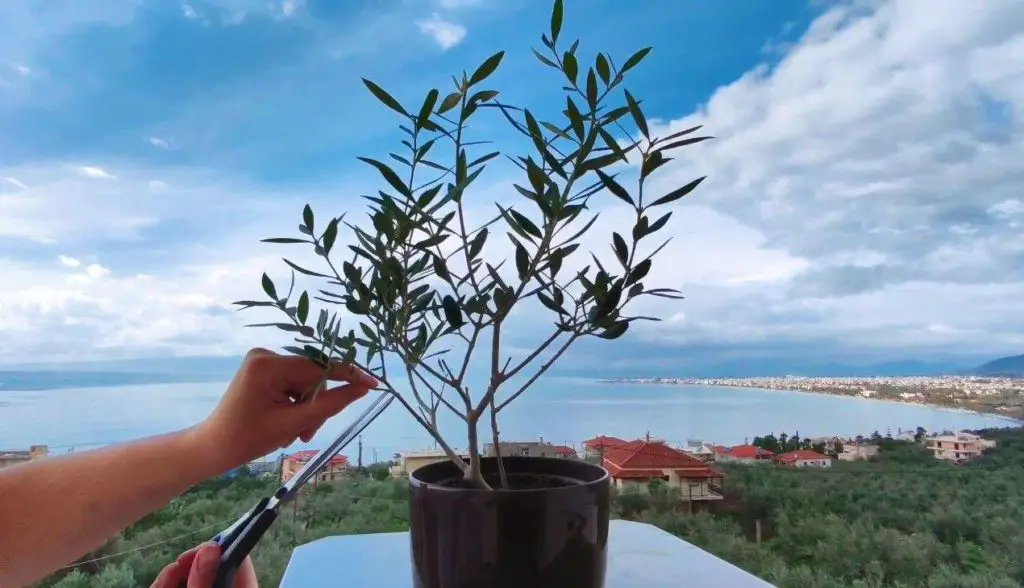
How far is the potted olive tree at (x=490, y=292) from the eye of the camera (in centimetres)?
56

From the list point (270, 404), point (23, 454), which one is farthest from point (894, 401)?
point (23, 454)

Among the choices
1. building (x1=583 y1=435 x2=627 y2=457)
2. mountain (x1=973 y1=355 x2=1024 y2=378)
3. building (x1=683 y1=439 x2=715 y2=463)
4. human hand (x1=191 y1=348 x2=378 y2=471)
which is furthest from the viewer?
mountain (x1=973 y1=355 x2=1024 y2=378)

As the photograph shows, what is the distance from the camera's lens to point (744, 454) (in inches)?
78.4

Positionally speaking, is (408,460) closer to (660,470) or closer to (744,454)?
(660,470)

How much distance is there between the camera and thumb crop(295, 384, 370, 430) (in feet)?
2.15

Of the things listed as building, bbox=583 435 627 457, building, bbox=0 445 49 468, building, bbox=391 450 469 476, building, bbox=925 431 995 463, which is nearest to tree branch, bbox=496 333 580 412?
building, bbox=391 450 469 476

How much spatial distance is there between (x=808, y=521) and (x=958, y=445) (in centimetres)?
50

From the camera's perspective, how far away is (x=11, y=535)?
2.10ft

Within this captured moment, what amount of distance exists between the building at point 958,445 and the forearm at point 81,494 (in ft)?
6.53

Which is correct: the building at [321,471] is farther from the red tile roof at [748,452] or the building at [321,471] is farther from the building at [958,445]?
the building at [958,445]

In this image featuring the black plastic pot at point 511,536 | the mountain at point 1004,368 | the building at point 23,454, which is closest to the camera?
the black plastic pot at point 511,536

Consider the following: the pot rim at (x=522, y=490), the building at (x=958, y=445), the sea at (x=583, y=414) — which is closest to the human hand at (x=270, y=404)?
the pot rim at (x=522, y=490)

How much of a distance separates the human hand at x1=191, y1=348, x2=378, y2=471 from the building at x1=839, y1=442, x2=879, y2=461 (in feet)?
5.69

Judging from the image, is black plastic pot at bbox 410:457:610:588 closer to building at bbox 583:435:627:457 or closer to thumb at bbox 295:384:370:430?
thumb at bbox 295:384:370:430
